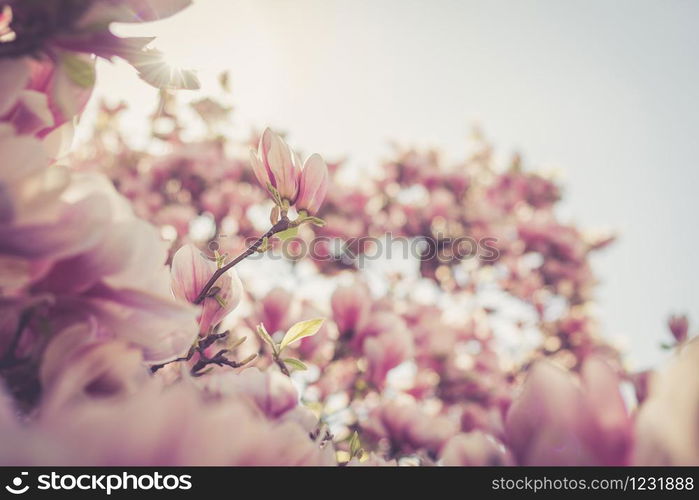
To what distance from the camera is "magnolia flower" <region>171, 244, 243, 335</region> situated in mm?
516

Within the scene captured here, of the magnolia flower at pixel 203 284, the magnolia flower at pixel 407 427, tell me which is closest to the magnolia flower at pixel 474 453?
the magnolia flower at pixel 203 284

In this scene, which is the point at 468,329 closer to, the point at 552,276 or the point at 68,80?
the point at 552,276

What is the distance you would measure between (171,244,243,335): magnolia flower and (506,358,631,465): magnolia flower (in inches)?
13.4

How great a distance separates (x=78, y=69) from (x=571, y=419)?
429 millimetres

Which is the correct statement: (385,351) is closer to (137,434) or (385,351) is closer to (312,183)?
(312,183)

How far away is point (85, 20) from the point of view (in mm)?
321

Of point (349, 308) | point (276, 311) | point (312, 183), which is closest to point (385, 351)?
point (349, 308)

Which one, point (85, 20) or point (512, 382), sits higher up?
point (512, 382)

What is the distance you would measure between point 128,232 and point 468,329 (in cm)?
267

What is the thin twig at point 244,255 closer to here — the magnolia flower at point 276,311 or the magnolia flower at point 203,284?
the magnolia flower at point 203,284

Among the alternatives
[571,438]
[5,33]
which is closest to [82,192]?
[5,33]

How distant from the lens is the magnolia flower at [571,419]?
0.29m

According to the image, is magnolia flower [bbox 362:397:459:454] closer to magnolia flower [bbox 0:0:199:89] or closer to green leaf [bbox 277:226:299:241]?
green leaf [bbox 277:226:299:241]

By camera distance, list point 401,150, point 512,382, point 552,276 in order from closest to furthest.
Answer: point 512,382 → point 552,276 → point 401,150
